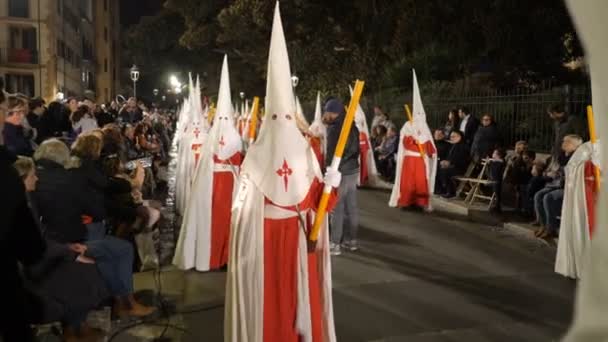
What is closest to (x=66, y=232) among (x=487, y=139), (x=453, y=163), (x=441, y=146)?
(x=487, y=139)

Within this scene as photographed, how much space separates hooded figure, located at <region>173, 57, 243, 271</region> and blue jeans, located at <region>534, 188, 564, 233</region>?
15.8 feet

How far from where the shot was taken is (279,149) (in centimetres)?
475

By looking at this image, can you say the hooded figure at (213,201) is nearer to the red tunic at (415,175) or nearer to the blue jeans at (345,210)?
the blue jeans at (345,210)

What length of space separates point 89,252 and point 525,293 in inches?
181

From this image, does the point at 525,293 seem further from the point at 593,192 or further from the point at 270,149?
the point at 270,149

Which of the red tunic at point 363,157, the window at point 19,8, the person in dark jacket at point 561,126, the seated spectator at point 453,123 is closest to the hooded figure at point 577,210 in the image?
the person in dark jacket at point 561,126

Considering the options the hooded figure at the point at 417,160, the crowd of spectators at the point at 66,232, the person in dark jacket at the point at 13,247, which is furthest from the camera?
the hooded figure at the point at 417,160

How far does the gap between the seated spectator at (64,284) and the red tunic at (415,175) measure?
27.8 ft

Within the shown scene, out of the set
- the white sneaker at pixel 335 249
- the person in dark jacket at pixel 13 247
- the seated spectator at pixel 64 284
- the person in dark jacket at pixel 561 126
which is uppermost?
the person in dark jacket at pixel 561 126

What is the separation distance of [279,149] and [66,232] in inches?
85.3

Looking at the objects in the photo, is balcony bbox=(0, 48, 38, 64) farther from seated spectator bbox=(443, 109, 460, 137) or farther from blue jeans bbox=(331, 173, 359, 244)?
blue jeans bbox=(331, 173, 359, 244)

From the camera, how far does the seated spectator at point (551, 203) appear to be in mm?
9945

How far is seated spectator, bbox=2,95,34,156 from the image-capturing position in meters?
7.76

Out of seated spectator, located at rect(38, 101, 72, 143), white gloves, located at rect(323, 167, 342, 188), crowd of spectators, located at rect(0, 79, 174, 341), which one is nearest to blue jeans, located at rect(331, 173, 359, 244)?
crowd of spectators, located at rect(0, 79, 174, 341)
